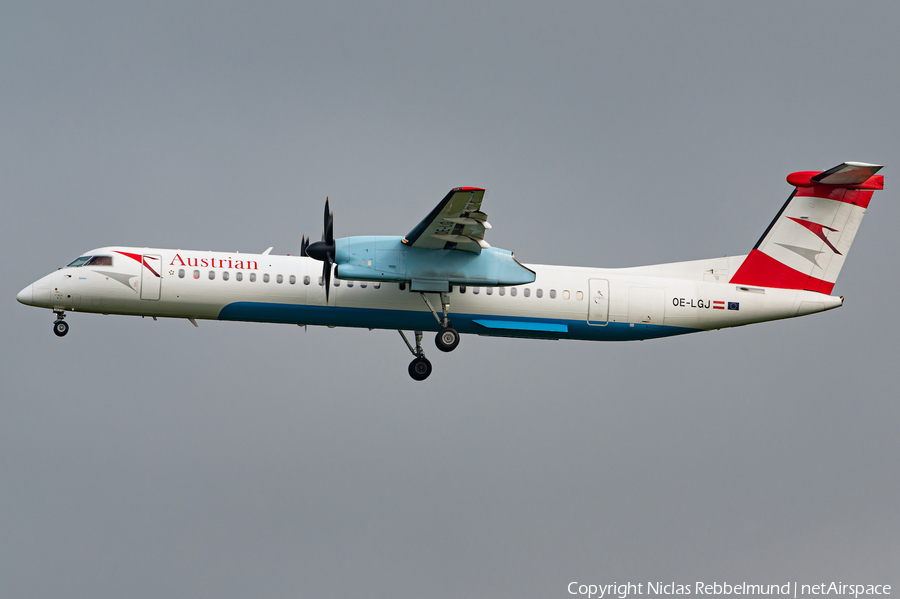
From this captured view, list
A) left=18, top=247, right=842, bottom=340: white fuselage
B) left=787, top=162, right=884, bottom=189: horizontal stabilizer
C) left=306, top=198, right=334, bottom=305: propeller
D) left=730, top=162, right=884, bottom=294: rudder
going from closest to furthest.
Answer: left=306, top=198, right=334, bottom=305: propeller, left=18, top=247, right=842, bottom=340: white fuselage, left=787, top=162, right=884, bottom=189: horizontal stabilizer, left=730, top=162, right=884, bottom=294: rudder

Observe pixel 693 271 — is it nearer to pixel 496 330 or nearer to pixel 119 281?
pixel 496 330

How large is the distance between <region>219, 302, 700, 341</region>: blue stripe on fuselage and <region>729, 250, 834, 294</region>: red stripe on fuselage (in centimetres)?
221

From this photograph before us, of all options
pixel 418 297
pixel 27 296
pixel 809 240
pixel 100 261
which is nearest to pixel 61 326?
pixel 27 296

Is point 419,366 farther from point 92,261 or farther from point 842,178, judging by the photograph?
point 842,178

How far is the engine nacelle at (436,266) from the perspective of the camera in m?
22.8

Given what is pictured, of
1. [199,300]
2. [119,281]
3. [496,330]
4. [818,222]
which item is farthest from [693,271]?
[119,281]

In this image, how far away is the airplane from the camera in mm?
23156

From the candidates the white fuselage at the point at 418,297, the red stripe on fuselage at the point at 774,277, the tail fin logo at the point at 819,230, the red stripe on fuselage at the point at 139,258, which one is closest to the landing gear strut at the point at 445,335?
the white fuselage at the point at 418,297

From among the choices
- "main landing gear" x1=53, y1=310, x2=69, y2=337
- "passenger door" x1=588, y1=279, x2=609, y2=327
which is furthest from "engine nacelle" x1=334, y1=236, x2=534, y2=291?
"main landing gear" x1=53, y1=310, x2=69, y2=337

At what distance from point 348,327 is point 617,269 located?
791 centimetres

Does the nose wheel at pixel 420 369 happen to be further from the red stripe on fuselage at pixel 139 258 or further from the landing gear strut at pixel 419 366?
the red stripe on fuselage at pixel 139 258

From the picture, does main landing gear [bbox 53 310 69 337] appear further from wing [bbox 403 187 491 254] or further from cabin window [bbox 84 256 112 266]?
wing [bbox 403 187 491 254]

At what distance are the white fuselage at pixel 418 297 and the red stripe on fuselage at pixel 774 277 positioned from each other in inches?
9.3

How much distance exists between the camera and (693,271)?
2583cm
